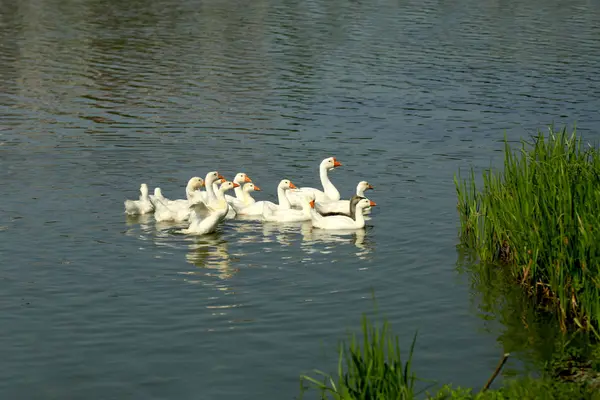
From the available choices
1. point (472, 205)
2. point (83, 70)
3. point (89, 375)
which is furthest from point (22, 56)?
point (89, 375)

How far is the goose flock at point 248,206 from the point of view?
22.2 meters

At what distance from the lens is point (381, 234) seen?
865 inches

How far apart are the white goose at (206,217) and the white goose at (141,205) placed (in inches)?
41.7

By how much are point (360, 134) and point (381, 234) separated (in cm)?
971

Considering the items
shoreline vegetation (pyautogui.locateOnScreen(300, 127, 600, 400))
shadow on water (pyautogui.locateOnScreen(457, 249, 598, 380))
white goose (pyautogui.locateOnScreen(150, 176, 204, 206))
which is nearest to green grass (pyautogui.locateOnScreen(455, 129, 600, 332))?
shoreline vegetation (pyautogui.locateOnScreen(300, 127, 600, 400))

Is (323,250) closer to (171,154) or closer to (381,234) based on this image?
(381,234)

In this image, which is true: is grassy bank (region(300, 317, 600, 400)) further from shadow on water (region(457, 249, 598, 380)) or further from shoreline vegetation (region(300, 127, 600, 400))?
shadow on water (region(457, 249, 598, 380))

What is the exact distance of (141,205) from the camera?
22828 mm

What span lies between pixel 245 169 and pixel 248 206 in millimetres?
3385

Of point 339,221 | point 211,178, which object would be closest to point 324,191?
point 339,221

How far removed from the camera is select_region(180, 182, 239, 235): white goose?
21.8 meters

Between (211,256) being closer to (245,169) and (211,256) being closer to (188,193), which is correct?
(188,193)

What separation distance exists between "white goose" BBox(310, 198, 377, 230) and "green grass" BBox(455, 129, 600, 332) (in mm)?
3592

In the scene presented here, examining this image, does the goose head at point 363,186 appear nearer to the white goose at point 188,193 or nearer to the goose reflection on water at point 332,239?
the goose reflection on water at point 332,239
